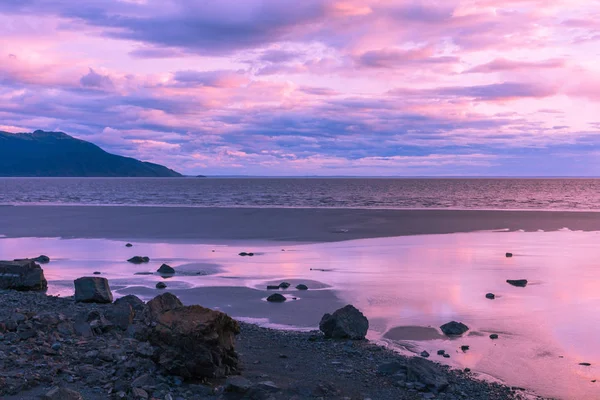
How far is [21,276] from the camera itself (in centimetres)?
1767

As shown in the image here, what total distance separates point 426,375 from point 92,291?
931 cm

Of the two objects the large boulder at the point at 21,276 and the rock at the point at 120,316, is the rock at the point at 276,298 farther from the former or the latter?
the large boulder at the point at 21,276

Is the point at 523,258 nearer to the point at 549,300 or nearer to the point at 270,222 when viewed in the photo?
the point at 549,300

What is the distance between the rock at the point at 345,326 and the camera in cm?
1259

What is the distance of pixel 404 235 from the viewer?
3631 cm

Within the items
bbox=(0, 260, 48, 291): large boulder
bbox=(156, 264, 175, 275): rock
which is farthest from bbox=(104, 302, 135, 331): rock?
bbox=(156, 264, 175, 275): rock

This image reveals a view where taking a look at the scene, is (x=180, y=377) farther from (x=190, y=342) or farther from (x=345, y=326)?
(x=345, y=326)

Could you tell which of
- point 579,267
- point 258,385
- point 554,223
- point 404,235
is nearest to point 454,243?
point 404,235

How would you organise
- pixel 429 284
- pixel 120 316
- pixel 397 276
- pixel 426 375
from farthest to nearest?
1. pixel 397 276
2. pixel 429 284
3. pixel 120 316
4. pixel 426 375

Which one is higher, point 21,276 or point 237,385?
point 21,276

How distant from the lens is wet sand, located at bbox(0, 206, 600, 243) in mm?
36281

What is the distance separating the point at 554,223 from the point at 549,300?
30.1m

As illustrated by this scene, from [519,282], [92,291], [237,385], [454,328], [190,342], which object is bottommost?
[454,328]

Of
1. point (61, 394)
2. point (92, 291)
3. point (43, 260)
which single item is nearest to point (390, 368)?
point (61, 394)
